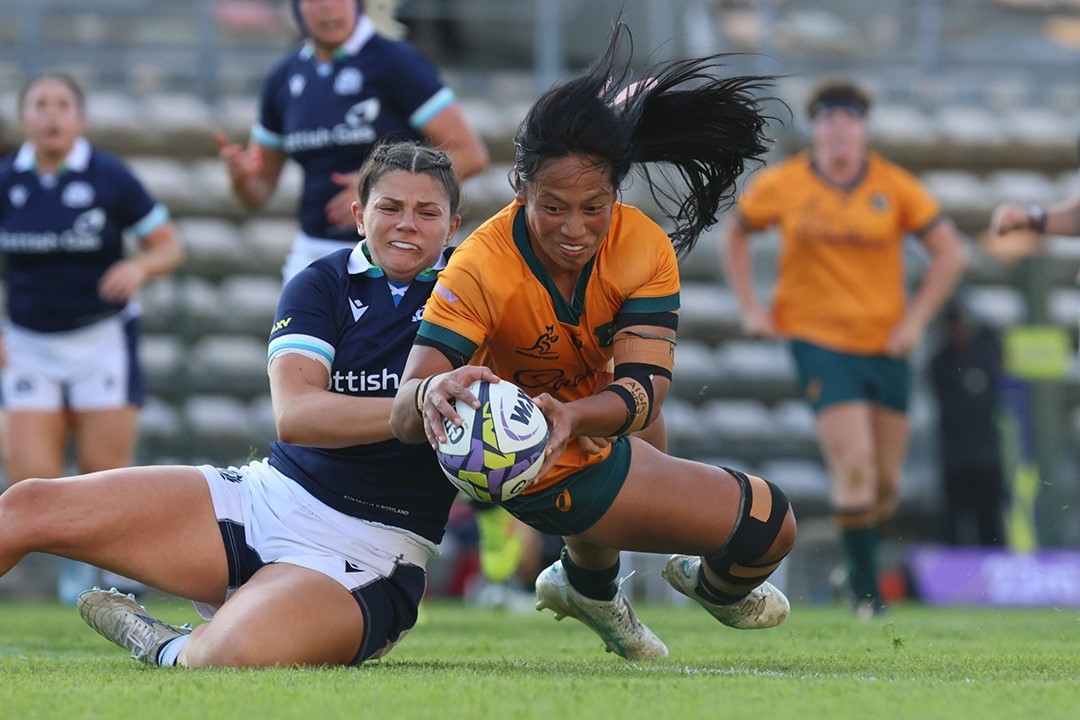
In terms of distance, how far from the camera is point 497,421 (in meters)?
3.68

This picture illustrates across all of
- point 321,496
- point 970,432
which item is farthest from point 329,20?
point 970,432

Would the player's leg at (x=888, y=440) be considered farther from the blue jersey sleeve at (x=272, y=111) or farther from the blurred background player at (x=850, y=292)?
the blue jersey sleeve at (x=272, y=111)

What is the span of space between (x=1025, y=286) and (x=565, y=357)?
8.27 metres

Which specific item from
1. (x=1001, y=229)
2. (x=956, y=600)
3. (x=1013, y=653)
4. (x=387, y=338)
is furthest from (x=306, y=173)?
(x=956, y=600)

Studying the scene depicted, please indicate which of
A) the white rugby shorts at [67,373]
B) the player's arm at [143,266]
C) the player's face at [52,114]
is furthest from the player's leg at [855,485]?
the player's face at [52,114]

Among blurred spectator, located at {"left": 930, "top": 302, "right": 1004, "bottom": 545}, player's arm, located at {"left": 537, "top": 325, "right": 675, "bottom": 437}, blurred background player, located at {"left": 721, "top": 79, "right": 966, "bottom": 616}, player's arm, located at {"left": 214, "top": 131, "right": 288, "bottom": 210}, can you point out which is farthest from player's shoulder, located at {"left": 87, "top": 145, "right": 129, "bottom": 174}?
blurred spectator, located at {"left": 930, "top": 302, "right": 1004, "bottom": 545}

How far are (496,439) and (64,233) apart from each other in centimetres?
453

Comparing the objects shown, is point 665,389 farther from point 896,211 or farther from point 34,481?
point 896,211

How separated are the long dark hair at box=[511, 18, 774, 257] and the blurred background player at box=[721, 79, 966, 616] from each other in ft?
10.3

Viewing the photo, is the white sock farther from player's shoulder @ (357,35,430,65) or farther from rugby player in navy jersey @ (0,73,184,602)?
rugby player in navy jersey @ (0,73,184,602)

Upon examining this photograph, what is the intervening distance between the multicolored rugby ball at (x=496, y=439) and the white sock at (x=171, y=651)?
98 cm

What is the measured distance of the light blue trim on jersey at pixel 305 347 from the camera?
428 centimetres

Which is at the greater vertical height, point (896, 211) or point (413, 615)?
point (896, 211)

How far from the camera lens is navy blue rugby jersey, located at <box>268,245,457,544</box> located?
4316 mm
